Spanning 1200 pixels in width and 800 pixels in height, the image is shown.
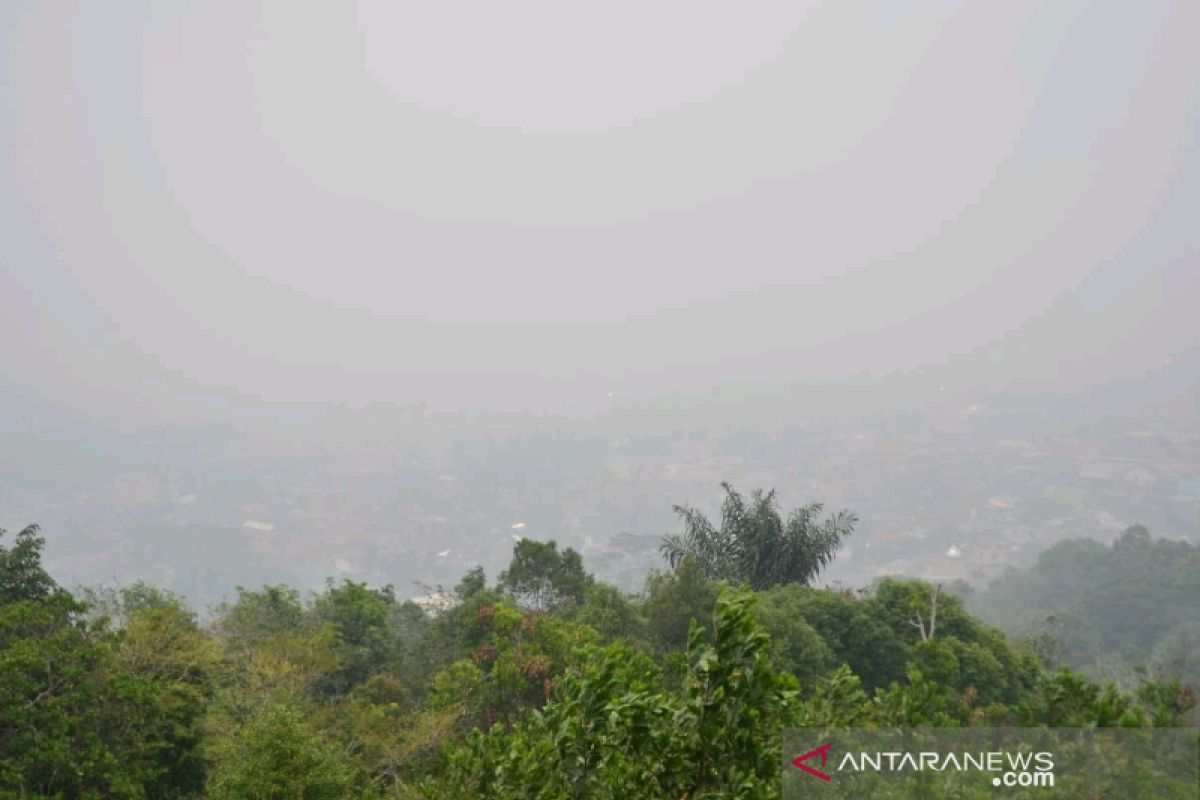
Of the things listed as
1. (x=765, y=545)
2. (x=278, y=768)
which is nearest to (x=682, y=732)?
(x=278, y=768)

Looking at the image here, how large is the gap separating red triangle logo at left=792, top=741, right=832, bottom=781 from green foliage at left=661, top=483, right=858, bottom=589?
20.1 m

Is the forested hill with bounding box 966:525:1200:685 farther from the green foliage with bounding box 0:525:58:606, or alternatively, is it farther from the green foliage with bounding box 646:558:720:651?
the green foliage with bounding box 0:525:58:606

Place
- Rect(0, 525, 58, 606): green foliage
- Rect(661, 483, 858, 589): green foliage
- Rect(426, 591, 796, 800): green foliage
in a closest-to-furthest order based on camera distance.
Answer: Rect(426, 591, 796, 800): green foliage
Rect(0, 525, 58, 606): green foliage
Rect(661, 483, 858, 589): green foliage

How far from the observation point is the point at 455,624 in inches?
824

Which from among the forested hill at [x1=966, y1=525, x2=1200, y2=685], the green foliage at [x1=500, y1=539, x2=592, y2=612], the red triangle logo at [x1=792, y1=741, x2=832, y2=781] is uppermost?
the green foliage at [x1=500, y1=539, x2=592, y2=612]

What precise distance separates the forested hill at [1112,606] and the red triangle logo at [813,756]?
97.7 ft

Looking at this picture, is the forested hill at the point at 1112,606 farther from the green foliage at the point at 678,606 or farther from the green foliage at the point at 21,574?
the green foliage at the point at 21,574

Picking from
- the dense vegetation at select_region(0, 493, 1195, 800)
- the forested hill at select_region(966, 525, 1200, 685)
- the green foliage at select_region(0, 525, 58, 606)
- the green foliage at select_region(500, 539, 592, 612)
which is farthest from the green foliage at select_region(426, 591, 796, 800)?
the forested hill at select_region(966, 525, 1200, 685)

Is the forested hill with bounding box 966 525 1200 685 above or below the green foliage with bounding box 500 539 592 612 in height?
below

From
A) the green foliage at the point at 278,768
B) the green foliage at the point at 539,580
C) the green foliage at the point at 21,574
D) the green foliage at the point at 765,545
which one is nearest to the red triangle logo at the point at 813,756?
the green foliage at the point at 278,768

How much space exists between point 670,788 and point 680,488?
170 metres

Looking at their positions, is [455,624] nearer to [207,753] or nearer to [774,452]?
[207,753]

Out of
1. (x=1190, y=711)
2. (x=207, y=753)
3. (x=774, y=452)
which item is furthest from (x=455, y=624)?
(x=774, y=452)

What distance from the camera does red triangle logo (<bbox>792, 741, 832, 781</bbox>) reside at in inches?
198
